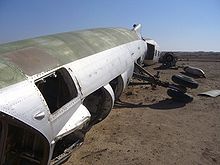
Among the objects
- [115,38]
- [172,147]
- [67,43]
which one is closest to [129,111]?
[115,38]

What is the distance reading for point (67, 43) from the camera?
9.04m

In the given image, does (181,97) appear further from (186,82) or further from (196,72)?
(196,72)

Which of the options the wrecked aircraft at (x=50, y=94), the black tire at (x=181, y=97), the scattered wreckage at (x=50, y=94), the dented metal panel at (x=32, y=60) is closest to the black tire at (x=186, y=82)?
the black tire at (x=181, y=97)

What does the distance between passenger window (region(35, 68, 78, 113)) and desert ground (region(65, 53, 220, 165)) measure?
1.63 metres

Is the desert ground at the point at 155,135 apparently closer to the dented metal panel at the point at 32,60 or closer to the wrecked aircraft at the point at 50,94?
the wrecked aircraft at the point at 50,94

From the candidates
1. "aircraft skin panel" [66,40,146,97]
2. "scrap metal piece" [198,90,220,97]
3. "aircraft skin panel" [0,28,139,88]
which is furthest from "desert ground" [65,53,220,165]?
"aircraft skin panel" [0,28,139,88]

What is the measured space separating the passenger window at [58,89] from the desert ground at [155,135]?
1.63 metres

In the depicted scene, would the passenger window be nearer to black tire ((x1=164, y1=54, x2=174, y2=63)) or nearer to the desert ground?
the desert ground

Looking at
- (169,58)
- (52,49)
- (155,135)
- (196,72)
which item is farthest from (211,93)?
(169,58)

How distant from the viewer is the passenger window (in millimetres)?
7402

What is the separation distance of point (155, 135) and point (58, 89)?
3992mm

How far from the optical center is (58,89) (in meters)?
7.92

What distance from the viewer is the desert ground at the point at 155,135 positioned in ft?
27.2

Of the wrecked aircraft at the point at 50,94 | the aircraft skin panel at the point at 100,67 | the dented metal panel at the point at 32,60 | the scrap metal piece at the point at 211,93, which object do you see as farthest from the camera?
the scrap metal piece at the point at 211,93
